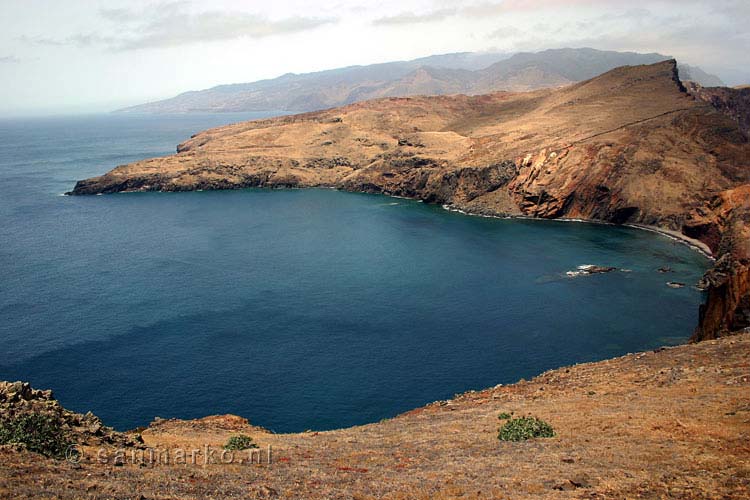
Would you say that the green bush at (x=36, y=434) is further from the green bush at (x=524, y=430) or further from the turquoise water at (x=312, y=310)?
the turquoise water at (x=312, y=310)

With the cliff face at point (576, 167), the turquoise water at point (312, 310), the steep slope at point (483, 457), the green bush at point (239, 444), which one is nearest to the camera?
the steep slope at point (483, 457)

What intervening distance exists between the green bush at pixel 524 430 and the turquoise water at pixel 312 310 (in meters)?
22.9

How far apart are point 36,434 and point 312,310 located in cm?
5328

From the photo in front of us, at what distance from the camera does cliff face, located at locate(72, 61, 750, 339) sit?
395ft

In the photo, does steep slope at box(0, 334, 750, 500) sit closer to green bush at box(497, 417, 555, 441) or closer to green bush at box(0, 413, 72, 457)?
green bush at box(497, 417, 555, 441)

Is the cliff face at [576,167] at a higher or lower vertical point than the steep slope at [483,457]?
higher

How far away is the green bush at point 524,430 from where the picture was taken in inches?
1120

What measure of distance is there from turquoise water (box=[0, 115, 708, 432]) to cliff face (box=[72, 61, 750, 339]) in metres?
9.05

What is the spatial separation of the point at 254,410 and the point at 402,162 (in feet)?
432

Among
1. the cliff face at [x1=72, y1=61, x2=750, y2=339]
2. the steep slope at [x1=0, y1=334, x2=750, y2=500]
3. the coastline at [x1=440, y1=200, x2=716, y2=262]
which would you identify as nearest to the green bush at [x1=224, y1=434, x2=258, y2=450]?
the steep slope at [x1=0, y1=334, x2=750, y2=500]

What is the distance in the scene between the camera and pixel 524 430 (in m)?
28.8

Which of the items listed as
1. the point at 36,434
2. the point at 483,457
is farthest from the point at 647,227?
the point at 36,434

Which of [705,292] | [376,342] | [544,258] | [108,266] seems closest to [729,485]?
[376,342]

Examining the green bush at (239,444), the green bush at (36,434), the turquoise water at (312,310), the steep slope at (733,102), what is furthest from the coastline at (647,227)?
the green bush at (36,434)
